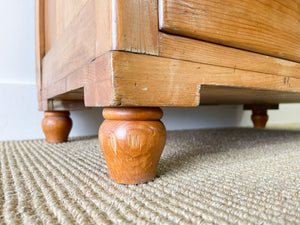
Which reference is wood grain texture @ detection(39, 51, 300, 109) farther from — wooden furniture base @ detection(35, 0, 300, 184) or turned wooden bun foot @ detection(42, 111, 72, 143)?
turned wooden bun foot @ detection(42, 111, 72, 143)

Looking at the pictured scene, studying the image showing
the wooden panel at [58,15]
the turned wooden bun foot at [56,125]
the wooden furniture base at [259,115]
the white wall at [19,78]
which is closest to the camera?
the wooden panel at [58,15]

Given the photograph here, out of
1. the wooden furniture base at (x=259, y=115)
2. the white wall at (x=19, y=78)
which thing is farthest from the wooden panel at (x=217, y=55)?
the wooden furniture base at (x=259, y=115)

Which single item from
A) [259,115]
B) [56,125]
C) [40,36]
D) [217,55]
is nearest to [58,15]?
[40,36]

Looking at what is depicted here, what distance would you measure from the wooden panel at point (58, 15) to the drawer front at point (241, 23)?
182 mm

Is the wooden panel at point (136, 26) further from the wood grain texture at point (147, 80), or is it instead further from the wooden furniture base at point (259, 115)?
the wooden furniture base at point (259, 115)

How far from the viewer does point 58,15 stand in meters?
0.65

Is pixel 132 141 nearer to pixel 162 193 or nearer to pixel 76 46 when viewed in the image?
pixel 162 193

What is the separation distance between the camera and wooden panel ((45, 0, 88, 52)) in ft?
1.59

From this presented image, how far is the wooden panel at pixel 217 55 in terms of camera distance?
1.20ft

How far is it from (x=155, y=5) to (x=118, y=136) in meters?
0.21

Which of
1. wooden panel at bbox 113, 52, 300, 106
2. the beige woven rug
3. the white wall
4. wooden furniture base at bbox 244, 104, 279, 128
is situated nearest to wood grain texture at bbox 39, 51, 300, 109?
wooden panel at bbox 113, 52, 300, 106

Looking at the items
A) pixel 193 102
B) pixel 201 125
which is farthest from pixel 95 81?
pixel 201 125

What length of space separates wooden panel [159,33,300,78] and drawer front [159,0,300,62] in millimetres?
11

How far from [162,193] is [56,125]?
1.96 feet
